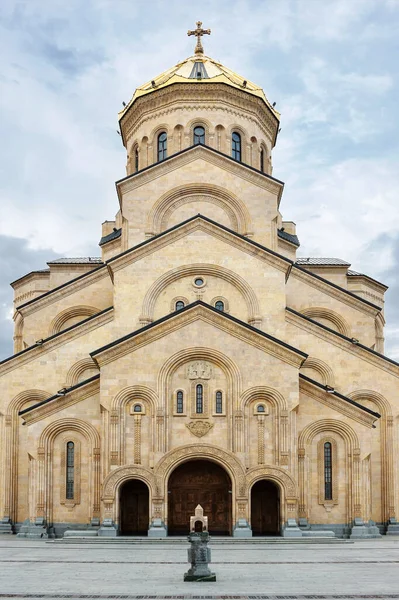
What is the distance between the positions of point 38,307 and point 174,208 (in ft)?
26.6

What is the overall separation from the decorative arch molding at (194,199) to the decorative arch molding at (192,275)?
173 inches

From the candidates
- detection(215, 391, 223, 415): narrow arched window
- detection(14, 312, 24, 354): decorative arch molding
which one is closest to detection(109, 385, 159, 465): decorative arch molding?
detection(215, 391, 223, 415): narrow arched window

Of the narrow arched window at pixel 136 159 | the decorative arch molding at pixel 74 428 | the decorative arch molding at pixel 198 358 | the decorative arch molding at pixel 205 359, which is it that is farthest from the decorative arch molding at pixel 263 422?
the narrow arched window at pixel 136 159

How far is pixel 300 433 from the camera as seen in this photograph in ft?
102

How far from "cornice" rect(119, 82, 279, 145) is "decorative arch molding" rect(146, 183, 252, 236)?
6053 mm

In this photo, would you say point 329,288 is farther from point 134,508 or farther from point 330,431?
point 134,508

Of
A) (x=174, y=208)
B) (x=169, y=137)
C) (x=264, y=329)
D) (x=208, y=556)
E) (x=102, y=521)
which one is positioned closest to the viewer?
(x=208, y=556)

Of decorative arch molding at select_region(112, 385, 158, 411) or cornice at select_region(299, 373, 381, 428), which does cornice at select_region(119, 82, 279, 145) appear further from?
decorative arch molding at select_region(112, 385, 158, 411)

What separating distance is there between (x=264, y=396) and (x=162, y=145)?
17703 mm

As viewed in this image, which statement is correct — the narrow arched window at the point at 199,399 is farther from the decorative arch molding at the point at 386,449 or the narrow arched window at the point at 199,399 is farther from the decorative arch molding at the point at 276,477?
the decorative arch molding at the point at 386,449

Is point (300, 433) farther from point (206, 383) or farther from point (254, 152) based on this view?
point (254, 152)

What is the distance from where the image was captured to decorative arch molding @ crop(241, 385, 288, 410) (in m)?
30.3

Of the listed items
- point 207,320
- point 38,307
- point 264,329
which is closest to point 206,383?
point 207,320

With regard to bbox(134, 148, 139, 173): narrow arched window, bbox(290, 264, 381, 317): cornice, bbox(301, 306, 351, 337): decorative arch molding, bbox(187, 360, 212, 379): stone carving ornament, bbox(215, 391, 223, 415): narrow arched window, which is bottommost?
bbox(215, 391, 223, 415): narrow arched window
